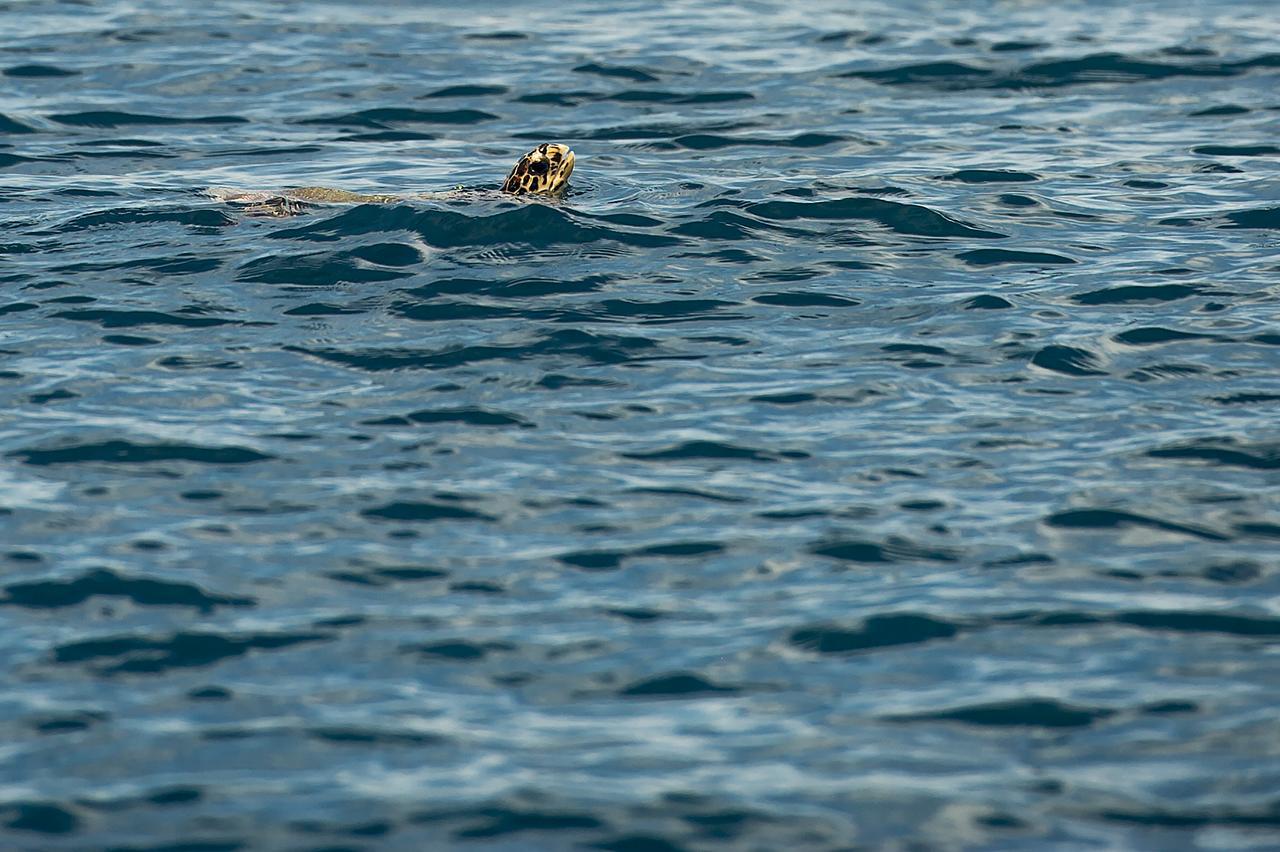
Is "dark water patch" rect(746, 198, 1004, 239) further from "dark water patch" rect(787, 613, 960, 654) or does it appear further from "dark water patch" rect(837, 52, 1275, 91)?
"dark water patch" rect(787, 613, 960, 654)

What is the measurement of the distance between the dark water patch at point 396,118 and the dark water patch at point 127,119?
870mm

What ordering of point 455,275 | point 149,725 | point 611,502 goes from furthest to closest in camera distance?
point 455,275
point 611,502
point 149,725

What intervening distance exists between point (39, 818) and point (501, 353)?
527 centimetres

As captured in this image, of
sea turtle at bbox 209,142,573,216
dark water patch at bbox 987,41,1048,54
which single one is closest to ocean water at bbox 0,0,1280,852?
sea turtle at bbox 209,142,573,216

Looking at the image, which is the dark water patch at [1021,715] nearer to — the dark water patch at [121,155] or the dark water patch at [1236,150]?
the dark water patch at [1236,150]

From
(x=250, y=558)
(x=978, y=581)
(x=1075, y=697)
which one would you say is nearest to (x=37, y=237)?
(x=250, y=558)

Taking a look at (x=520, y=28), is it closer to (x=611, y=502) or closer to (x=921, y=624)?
(x=611, y=502)

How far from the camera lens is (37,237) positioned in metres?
13.6

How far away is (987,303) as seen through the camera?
1220 centimetres

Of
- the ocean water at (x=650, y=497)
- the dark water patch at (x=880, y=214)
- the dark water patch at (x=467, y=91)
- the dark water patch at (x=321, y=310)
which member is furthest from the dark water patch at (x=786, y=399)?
the dark water patch at (x=467, y=91)

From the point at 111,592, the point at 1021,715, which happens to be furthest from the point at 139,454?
the point at 1021,715

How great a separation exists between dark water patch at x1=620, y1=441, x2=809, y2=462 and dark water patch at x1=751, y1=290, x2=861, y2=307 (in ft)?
9.05

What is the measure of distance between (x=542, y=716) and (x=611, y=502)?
6.87 ft

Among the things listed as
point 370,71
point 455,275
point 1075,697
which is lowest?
point 1075,697
